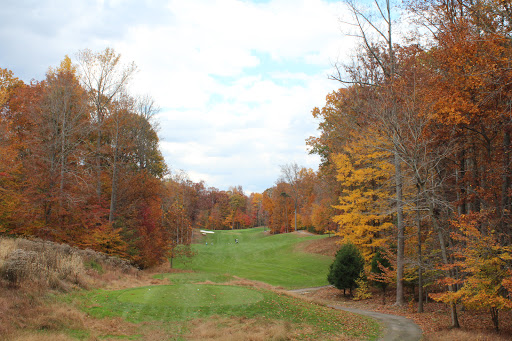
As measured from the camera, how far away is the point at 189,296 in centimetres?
1305

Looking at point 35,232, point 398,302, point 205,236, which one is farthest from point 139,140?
point 205,236

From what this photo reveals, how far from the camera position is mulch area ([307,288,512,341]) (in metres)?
11.6

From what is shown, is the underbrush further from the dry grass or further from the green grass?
the green grass

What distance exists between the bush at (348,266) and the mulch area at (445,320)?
1.35 m

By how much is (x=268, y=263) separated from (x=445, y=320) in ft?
89.2

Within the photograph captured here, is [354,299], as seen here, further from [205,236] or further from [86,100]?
Result: [205,236]

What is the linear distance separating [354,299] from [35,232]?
68.2 feet

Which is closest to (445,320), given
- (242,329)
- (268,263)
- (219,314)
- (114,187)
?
(242,329)

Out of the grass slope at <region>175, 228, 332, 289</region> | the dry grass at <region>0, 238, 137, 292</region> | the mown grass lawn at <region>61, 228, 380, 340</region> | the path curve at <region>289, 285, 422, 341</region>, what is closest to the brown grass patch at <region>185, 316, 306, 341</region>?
the mown grass lawn at <region>61, 228, 380, 340</region>

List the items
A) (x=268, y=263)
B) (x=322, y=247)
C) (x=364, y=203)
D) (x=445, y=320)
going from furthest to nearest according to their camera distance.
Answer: (x=322, y=247) < (x=268, y=263) < (x=364, y=203) < (x=445, y=320)

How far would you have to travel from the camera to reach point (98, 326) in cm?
915

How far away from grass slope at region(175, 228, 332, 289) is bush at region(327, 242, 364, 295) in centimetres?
663

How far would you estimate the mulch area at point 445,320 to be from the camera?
455 inches

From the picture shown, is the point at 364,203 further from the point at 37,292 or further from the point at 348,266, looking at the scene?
the point at 37,292
